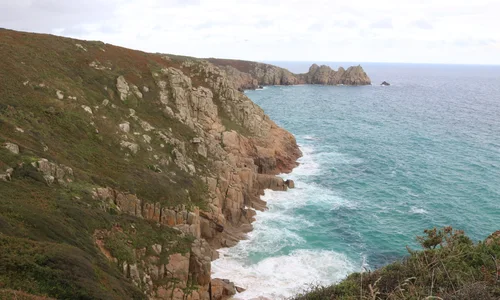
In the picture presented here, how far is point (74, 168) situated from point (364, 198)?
40.3 meters

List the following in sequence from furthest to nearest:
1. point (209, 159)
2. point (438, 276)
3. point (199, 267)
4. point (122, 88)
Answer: point (122, 88)
point (209, 159)
point (199, 267)
point (438, 276)

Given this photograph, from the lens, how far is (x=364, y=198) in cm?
5622

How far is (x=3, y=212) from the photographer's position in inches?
877

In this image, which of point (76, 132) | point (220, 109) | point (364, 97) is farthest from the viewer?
point (364, 97)

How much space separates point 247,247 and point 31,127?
80.3 feet

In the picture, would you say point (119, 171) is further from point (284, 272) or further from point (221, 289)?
point (284, 272)

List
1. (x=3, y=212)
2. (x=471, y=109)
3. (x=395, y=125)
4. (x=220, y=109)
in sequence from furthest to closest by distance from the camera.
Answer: (x=471, y=109) < (x=395, y=125) < (x=220, y=109) < (x=3, y=212)

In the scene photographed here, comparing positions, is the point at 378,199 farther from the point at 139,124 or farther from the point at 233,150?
the point at 139,124

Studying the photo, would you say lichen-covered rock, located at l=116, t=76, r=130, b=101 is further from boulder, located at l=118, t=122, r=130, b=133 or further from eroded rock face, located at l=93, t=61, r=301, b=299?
boulder, located at l=118, t=122, r=130, b=133

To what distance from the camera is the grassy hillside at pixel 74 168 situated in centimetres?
1903

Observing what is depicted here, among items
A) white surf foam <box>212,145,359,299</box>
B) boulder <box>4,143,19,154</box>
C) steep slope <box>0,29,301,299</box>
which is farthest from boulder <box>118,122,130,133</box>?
white surf foam <box>212,145,359,299</box>

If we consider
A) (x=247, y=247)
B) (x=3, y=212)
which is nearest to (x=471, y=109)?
(x=247, y=247)

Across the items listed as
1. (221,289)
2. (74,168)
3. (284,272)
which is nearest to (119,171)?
(74,168)

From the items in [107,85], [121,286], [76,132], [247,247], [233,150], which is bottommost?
[247,247]
